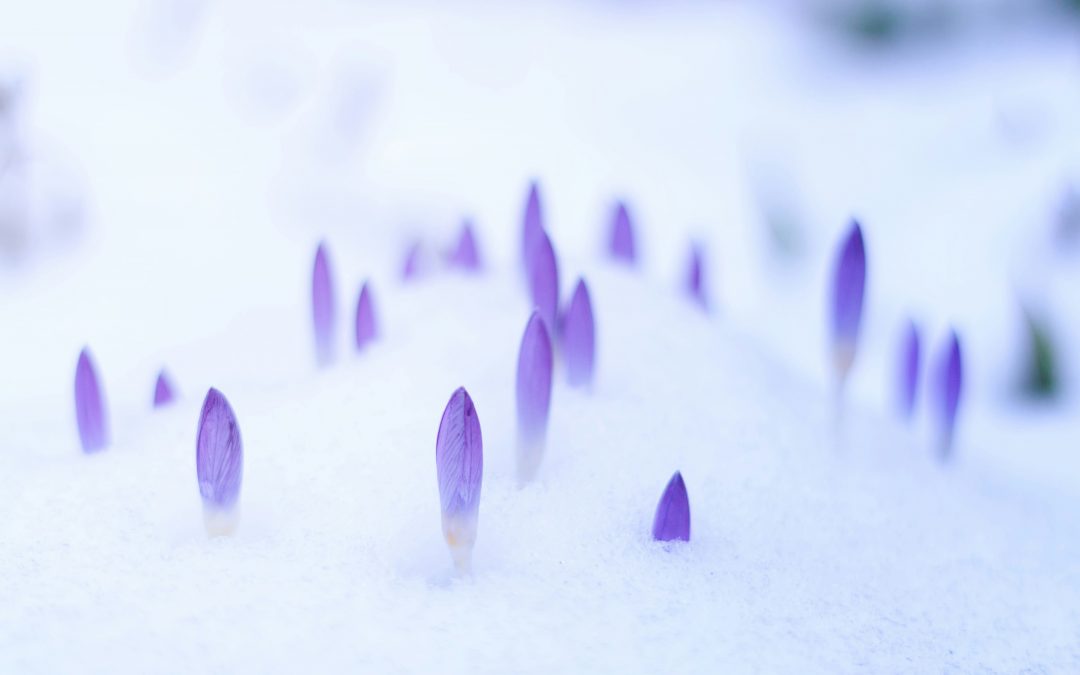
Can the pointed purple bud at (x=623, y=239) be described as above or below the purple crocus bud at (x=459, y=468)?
above

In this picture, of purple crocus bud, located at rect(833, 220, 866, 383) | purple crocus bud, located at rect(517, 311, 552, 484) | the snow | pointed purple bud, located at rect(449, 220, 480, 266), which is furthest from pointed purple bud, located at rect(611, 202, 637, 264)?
purple crocus bud, located at rect(517, 311, 552, 484)

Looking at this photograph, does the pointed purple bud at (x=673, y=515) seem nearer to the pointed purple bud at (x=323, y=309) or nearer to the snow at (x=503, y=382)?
the snow at (x=503, y=382)

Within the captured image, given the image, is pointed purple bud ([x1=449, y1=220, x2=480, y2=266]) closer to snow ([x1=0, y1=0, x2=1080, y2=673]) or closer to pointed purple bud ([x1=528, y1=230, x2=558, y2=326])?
snow ([x1=0, y1=0, x2=1080, y2=673])

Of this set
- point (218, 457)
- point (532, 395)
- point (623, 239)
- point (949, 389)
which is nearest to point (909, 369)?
point (949, 389)

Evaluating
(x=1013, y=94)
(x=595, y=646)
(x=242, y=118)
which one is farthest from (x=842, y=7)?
(x=595, y=646)

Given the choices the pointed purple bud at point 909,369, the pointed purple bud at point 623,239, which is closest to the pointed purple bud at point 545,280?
the pointed purple bud at point 623,239

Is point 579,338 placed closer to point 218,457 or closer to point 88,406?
point 218,457
